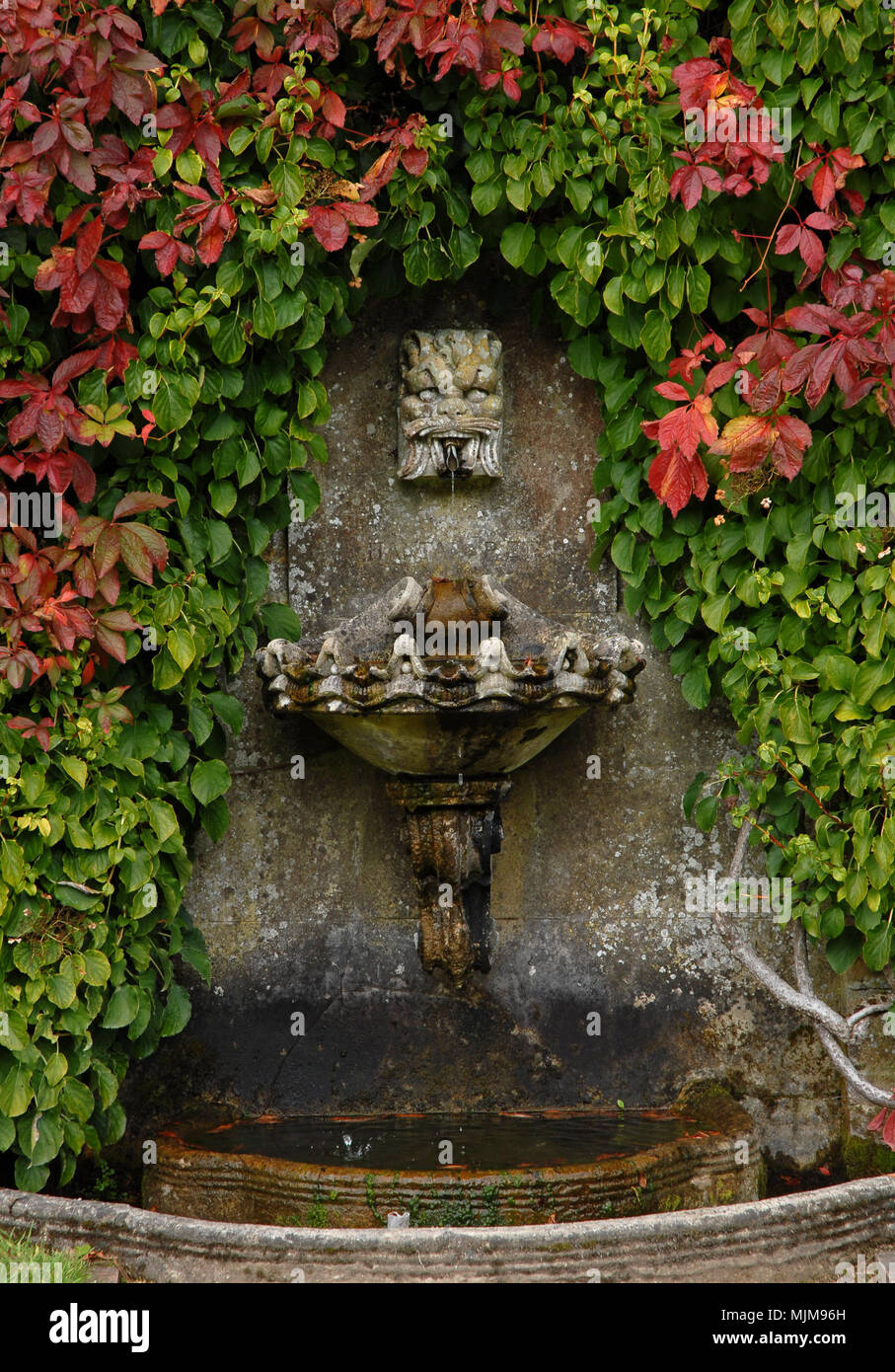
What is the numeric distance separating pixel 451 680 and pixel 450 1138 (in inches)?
49.6

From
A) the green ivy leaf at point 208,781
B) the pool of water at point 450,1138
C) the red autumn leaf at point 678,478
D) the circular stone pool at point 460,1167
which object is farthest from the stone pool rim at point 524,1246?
the red autumn leaf at point 678,478

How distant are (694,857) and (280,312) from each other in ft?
6.42

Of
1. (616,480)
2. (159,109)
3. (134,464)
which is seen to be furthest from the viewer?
(616,480)

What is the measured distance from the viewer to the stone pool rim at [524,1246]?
9.49 feet

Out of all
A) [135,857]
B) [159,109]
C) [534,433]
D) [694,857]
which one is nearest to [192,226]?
[159,109]

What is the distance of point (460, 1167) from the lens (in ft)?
11.7

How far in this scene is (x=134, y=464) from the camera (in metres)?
3.73

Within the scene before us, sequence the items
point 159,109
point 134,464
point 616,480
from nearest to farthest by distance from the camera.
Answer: point 159,109
point 134,464
point 616,480

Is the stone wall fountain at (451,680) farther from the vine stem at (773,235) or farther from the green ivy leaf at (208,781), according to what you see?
the vine stem at (773,235)

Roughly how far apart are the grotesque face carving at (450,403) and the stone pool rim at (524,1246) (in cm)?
215

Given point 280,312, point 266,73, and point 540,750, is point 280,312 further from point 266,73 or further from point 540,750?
point 540,750

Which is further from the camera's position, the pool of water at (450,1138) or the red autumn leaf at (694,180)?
the pool of water at (450,1138)

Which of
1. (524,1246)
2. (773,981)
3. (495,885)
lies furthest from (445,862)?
(524,1246)

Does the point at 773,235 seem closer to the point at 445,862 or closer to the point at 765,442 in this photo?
the point at 765,442
